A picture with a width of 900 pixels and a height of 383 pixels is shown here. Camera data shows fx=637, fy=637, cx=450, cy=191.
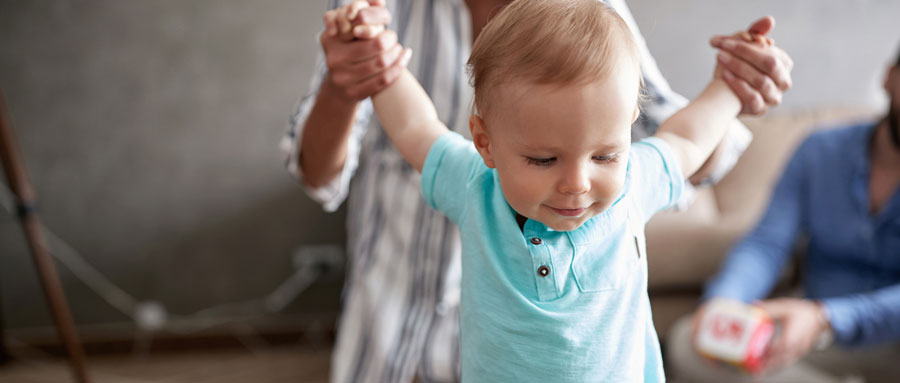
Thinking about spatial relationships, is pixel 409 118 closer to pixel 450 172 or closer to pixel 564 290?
pixel 450 172

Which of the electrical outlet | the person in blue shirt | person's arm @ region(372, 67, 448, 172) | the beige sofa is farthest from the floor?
person's arm @ region(372, 67, 448, 172)

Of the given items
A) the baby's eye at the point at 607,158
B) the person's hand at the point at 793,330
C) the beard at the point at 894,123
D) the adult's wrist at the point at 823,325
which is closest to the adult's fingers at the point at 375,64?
the baby's eye at the point at 607,158

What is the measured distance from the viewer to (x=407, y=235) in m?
0.90

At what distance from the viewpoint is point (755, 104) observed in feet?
1.90

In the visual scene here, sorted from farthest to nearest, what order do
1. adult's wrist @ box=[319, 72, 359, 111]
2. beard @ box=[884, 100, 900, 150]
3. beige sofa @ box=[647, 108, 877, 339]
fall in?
beige sofa @ box=[647, 108, 877, 339] < beard @ box=[884, 100, 900, 150] < adult's wrist @ box=[319, 72, 359, 111]

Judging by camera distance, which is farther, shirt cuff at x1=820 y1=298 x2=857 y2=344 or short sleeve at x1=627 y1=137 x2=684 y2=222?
shirt cuff at x1=820 y1=298 x2=857 y2=344

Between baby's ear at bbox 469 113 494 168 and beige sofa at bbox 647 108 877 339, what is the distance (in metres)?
1.26

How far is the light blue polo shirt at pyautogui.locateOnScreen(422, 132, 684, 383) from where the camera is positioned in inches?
19.2

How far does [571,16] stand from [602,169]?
0.36ft

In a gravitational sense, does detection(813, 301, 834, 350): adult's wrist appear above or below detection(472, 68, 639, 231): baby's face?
below

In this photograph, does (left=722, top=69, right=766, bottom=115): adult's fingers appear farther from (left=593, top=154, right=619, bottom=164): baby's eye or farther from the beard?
the beard

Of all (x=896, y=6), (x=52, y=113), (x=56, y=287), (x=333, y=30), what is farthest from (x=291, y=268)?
(x=896, y=6)

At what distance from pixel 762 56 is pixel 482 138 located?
10.6 inches

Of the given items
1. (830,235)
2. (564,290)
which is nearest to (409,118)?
(564,290)
